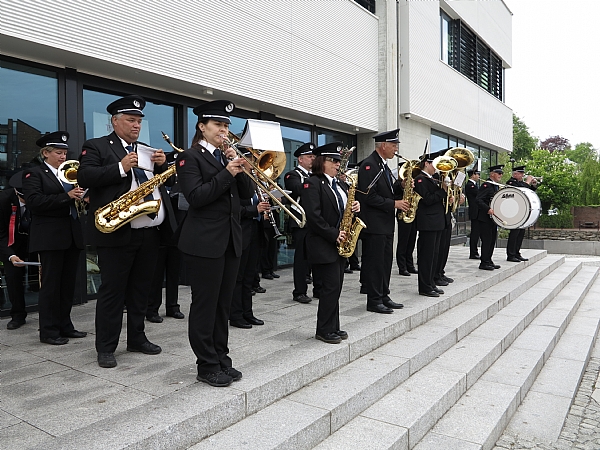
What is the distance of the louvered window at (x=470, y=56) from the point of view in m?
16.1

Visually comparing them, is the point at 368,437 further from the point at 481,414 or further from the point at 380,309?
the point at 380,309

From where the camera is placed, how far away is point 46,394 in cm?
343

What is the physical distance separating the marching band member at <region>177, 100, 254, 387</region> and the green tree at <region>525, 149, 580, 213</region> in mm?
21996

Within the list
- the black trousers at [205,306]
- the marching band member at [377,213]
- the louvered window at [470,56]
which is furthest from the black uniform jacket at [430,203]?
the louvered window at [470,56]

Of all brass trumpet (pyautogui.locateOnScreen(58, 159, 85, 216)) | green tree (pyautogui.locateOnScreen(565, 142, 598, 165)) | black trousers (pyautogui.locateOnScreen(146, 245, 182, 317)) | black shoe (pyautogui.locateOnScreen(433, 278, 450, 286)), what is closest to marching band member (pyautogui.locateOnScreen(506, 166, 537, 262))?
black shoe (pyautogui.locateOnScreen(433, 278, 450, 286))

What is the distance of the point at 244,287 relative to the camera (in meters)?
5.46

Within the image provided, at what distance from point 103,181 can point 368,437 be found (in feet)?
9.04

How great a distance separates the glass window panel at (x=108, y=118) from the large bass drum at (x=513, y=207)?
6.51 meters

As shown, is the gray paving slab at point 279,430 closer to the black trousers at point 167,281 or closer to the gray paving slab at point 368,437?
the gray paving slab at point 368,437

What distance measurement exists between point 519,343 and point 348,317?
2.42 meters

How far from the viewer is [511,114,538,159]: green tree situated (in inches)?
1918

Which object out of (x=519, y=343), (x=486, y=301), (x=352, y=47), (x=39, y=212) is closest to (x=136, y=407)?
(x=39, y=212)

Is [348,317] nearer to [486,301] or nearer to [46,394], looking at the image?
[486,301]

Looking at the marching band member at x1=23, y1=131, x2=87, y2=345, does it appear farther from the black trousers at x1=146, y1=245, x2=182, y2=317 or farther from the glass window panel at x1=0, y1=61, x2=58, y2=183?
the glass window panel at x1=0, y1=61, x2=58, y2=183
